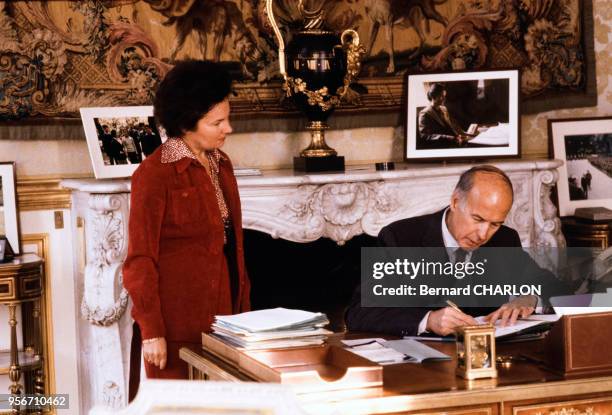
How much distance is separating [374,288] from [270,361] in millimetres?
916

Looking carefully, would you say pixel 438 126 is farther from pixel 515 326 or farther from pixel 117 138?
pixel 515 326

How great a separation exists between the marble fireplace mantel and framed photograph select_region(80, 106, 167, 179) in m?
0.12

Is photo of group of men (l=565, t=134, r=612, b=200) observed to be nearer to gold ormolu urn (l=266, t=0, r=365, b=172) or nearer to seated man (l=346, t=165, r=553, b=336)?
gold ormolu urn (l=266, t=0, r=365, b=172)

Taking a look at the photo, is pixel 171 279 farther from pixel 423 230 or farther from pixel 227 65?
pixel 227 65

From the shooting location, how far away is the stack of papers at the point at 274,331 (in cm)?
315

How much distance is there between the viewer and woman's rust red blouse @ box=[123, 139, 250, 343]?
13.6 feet

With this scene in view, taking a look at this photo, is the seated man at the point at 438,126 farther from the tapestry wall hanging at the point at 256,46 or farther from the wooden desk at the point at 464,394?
the wooden desk at the point at 464,394

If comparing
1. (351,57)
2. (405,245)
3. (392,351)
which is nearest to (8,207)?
(351,57)

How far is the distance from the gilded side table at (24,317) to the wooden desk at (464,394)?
7.73ft

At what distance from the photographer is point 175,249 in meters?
4.25

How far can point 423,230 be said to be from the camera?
4.09 metres

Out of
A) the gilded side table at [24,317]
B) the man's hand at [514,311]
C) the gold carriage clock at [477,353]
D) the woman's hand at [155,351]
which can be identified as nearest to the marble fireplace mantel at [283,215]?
the gilded side table at [24,317]

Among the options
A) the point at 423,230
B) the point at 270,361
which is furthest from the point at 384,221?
the point at 270,361

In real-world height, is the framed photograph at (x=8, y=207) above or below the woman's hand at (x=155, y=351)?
above
